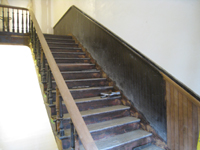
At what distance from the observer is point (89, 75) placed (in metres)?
2.92

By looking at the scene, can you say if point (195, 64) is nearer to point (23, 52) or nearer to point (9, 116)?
point (9, 116)

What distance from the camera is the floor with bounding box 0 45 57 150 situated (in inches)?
98.2

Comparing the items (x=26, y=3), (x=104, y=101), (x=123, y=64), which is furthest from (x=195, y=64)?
(x=26, y=3)

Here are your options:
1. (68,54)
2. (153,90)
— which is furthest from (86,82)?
(153,90)

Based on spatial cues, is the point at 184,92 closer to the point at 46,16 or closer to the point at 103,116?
the point at 103,116

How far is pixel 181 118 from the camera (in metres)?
1.61

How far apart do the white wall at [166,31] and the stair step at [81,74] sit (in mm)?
854

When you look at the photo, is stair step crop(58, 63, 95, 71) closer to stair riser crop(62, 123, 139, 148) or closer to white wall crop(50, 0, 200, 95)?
white wall crop(50, 0, 200, 95)

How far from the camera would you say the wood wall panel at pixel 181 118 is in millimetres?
1481

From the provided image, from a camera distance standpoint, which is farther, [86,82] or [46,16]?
[46,16]

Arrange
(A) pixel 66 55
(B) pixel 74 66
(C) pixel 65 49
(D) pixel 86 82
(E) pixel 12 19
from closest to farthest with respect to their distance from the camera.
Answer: (D) pixel 86 82 < (B) pixel 74 66 < (A) pixel 66 55 < (C) pixel 65 49 < (E) pixel 12 19

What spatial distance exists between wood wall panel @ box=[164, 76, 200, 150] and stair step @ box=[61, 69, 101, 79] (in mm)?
1483

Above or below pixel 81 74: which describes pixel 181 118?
below

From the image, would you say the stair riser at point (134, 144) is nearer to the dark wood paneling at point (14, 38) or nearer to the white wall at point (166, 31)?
the white wall at point (166, 31)
